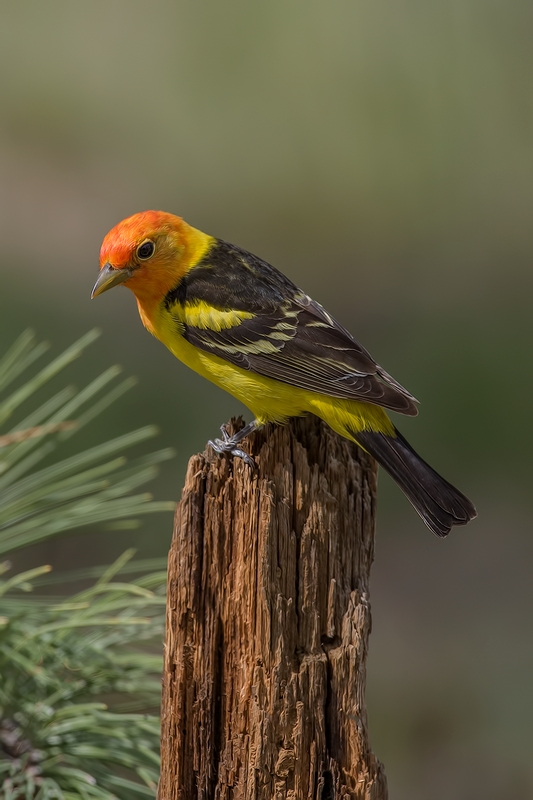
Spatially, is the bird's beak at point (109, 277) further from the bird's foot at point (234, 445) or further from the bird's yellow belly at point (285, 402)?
the bird's foot at point (234, 445)

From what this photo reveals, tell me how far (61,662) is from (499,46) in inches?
145

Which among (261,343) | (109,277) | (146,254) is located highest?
(146,254)

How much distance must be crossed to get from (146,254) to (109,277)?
5.9 inches

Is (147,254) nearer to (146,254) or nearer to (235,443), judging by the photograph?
(146,254)

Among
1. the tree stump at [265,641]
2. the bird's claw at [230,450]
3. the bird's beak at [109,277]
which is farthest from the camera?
the bird's beak at [109,277]

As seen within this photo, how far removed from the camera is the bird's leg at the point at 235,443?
6.64 ft

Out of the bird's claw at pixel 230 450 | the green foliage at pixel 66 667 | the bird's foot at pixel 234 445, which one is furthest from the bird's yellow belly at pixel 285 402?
the green foliage at pixel 66 667

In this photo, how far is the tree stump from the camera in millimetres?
1789

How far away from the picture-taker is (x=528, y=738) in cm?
475

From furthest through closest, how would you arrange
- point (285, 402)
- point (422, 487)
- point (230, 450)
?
point (285, 402) → point (422, 487) → point (230, 450)

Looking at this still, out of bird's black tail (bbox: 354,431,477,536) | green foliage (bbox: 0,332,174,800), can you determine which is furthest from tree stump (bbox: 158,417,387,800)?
bird's black tail (bbox: 354,431,477,536)

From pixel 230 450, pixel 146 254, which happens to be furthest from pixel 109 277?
pixel 230 450

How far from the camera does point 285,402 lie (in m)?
2.59

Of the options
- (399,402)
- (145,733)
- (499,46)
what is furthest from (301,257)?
(145,733)
